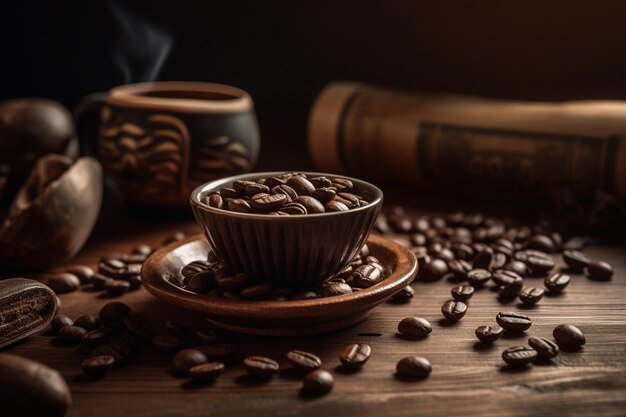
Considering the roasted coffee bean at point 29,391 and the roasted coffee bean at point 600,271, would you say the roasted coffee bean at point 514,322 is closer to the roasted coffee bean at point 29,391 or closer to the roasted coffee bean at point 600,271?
the roasted coffee bean at point 600,271

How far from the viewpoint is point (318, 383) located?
3.34ft

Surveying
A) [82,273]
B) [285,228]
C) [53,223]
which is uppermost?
[285,228]

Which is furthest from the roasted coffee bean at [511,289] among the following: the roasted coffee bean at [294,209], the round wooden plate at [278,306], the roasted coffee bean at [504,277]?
the roasted coffee bean at [294,209]

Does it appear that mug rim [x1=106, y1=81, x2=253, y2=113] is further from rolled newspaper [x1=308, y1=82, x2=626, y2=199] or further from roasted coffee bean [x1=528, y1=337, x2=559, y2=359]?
roasted coffee bean [x1=528, y1=337, x2=559, y2=359]

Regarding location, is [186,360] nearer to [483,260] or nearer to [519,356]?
[519,356]

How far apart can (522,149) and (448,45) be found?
71 cm

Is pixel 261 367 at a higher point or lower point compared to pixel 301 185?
lower

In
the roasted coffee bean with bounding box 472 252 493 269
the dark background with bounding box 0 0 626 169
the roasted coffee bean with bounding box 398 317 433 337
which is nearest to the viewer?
the roasted coffee bean with bounding box 398 317 433 337

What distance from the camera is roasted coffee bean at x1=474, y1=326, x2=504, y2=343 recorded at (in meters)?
1.19

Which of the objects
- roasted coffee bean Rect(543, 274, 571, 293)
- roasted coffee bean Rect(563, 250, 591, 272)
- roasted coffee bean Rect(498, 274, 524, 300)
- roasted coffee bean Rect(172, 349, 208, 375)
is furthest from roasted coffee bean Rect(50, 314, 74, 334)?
roasted coffee bean Rect(563, 250, 591, 272)

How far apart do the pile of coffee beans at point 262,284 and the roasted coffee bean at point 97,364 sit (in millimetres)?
200

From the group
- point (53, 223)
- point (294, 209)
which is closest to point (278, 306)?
point (294, 209)

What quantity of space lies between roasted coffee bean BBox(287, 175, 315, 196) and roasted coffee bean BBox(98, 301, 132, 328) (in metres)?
0.36

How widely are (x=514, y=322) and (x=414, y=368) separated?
0.26 m
